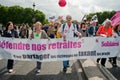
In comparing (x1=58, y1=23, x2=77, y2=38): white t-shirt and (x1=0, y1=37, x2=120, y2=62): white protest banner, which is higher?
(x1=58, y1=23, x2=77, y2=38): white t-shirt

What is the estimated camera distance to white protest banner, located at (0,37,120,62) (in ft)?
39.7

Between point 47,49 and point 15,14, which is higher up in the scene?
point 15,14

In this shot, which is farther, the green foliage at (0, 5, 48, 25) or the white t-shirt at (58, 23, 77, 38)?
the green foliage at (0, 5, 48, 25)

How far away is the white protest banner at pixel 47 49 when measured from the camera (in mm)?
12086

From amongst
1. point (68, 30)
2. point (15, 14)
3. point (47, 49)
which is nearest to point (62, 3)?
point (68, 30)

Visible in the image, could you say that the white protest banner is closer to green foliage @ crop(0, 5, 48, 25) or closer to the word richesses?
the word richesses

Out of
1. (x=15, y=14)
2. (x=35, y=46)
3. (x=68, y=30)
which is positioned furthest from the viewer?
(x=15, y=14)

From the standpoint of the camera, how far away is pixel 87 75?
421 inches

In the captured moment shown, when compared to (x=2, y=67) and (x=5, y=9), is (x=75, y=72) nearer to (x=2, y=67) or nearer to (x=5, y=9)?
(x=2, y=67)

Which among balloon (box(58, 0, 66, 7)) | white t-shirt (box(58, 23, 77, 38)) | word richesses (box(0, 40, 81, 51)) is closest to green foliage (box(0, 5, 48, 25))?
balloon (box(58, 0, 66, 7))

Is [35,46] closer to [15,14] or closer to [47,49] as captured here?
[47,49]

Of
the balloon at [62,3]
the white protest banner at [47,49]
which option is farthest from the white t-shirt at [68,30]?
the balloon at [62,3]

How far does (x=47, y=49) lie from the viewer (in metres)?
12.1

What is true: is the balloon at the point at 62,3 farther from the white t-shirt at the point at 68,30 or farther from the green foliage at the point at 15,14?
the green foliage at the point at 15,14
